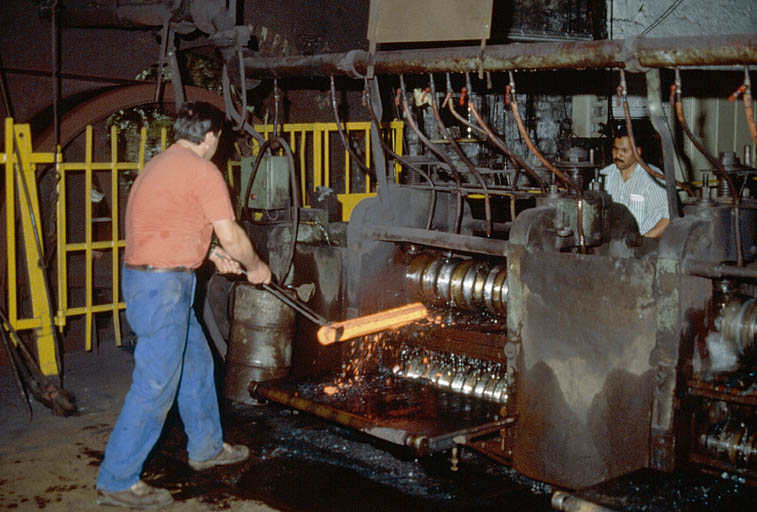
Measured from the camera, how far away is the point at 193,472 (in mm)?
4977

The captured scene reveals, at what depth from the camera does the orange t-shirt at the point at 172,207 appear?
4.54 metres

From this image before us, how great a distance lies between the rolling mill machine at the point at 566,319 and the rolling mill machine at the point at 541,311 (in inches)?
0.5

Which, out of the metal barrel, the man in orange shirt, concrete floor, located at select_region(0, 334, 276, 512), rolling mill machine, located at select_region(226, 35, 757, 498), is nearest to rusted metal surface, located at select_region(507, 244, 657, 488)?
rolling mill machine, located at select_region(226, 35, 757, 498)

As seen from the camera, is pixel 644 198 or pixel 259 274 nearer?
pixel 259 274

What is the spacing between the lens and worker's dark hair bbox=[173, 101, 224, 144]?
15.9 feet

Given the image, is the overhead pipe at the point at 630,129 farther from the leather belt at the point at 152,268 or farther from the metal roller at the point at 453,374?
the leather belt at the point at 152,268

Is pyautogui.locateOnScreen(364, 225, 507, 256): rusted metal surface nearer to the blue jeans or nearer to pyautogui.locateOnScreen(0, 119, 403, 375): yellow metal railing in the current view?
the blue jeans

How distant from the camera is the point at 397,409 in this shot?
5246 millimetres

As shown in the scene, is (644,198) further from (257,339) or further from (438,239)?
(257,339)

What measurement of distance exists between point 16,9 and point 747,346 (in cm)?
732

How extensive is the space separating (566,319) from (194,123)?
8.68 ft

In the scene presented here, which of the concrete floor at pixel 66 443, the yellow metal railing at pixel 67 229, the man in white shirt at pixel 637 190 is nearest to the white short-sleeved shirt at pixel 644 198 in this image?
the man in white shirt at pixel 637 190

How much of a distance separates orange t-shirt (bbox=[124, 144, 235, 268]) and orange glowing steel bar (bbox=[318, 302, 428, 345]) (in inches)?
47.4

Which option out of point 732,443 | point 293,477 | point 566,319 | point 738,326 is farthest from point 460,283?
point 732,443
